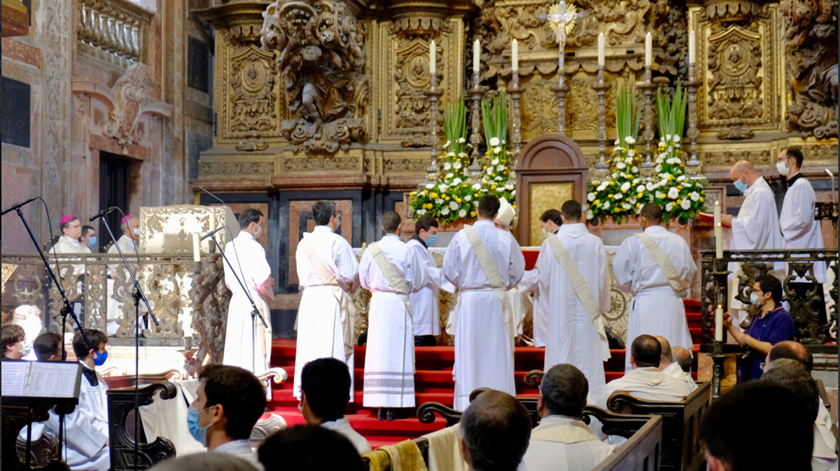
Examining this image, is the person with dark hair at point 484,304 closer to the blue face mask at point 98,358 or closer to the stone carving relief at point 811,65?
the blue face mask at point 98,358

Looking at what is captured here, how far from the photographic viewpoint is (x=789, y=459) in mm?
2135

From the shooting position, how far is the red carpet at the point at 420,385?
7.95m

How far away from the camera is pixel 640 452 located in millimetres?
3859

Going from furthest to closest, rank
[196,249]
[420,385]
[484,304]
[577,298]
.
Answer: [420,385] < [196,249] < [577,298] < [484,304]

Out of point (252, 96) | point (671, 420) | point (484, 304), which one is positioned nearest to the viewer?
point (671, 420)

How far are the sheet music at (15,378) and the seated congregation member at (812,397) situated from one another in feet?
11.6

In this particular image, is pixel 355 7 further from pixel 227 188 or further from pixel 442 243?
pixel 442 243

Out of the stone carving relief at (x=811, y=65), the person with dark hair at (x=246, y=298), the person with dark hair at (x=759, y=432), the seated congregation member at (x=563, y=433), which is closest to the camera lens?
the person with dark hair at (x=759, y=432)

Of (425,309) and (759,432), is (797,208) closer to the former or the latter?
(425,309)

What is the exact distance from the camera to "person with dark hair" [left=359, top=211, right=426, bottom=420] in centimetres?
812

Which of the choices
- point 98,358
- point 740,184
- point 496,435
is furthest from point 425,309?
point 496,435

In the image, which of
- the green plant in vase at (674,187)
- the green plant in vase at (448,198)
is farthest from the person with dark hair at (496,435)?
the green plant in vase at (448,198)

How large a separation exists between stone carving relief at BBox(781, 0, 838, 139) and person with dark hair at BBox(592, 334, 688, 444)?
6848 mm

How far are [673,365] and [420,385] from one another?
3.48 meters
